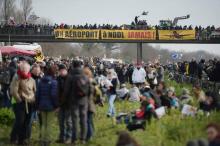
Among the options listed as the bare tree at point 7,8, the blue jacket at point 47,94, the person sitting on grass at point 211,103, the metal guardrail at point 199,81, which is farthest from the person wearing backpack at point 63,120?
the bare tree at point 7,8

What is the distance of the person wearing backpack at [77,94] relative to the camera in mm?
12891

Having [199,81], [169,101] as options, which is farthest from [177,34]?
[169,101]

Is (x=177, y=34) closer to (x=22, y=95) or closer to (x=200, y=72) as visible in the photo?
(x=200, y=72)

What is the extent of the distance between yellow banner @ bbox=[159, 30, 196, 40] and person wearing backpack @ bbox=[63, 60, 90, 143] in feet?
131

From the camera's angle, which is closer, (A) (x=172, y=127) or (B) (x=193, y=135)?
(B) (x=193, y=135)

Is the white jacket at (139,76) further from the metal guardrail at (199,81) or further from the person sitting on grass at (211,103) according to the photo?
the person sitting on grass at (211,103)

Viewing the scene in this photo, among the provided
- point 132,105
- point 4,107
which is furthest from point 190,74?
point 4,107

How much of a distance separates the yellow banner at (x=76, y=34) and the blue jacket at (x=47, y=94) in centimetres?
3744

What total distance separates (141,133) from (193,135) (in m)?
2.12

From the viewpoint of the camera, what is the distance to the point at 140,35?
171ft

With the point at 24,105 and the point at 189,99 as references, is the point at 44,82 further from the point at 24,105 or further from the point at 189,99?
the point at 189,99

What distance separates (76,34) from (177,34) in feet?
31.6

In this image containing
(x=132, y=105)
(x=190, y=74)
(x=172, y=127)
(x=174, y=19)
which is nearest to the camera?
(x=172, y=127)

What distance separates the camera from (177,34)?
52719mm
